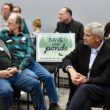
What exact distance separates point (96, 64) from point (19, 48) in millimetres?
1172

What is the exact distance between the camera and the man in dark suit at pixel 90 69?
11.7ft

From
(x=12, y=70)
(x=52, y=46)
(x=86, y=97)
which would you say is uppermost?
(x=52, y=46)

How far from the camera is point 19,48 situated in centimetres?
448

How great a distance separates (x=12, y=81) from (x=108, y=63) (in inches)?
45.9

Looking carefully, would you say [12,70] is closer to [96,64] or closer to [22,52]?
[22,52]

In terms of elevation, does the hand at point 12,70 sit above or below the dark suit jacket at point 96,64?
below

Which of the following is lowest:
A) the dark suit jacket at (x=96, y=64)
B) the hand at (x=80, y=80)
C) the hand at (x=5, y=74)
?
the hand at (x=5, y=74)

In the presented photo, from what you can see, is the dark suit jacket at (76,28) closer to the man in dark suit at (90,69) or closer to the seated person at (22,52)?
the seated person at (22,52)

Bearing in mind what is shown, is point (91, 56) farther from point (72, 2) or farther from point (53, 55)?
point (72, 2)

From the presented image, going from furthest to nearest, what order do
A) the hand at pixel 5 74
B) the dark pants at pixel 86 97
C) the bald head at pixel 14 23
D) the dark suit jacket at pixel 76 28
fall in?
the dark suit jacket at pixel 76 28
the bald head at pixel 14 23
the hand at pixel 5 74
the dark pants at pixel 86 97

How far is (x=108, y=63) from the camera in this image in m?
3.65

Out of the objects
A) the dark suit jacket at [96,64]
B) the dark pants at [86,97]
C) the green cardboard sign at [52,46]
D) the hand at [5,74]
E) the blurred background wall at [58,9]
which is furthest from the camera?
the blurred background wall at [58,9]

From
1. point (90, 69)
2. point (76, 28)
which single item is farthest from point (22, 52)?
point (76, 28)

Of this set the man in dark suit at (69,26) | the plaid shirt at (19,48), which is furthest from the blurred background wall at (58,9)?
the plaid shirt at (19,48)
